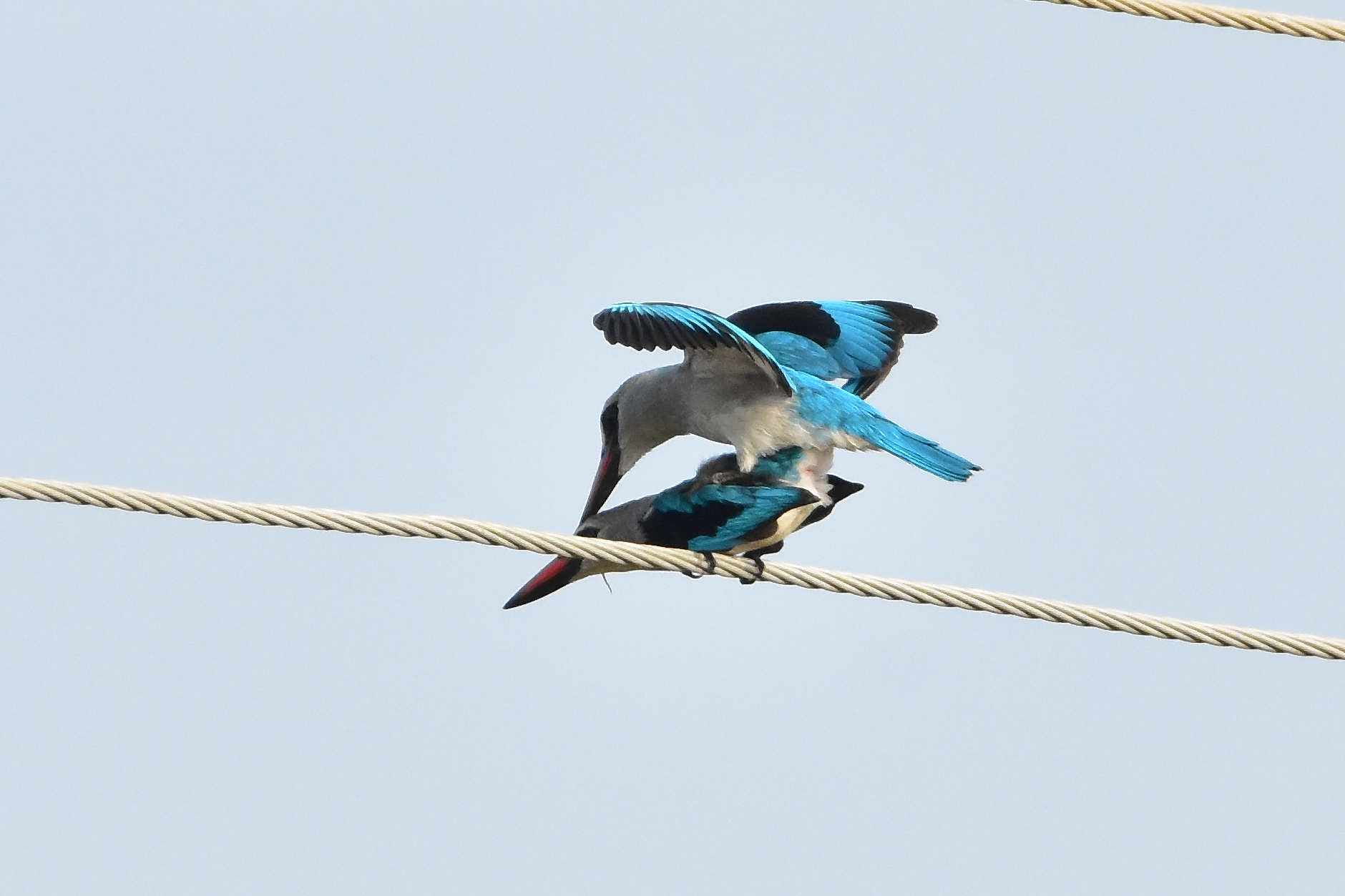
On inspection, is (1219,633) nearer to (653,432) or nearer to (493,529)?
(493,529)

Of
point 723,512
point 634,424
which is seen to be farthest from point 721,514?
point 634,424

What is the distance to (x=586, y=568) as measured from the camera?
927 cm

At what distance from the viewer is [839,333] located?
9.50m

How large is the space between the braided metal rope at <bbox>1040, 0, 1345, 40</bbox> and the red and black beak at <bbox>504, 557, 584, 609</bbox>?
318 cm

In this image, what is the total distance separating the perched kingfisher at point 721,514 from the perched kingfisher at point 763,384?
0.09m

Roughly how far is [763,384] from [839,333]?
0.62m

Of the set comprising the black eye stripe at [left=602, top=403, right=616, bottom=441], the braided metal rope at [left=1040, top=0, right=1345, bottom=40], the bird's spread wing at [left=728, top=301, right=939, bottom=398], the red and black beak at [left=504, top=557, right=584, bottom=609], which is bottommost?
the red and black beak at [left=504, top=557, right=584, bottom=609]

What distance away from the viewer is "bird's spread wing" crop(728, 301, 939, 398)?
9.39 meters

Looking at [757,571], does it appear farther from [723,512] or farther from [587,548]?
[587,548]

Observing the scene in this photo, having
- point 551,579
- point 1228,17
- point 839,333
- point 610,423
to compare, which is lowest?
point 551,579

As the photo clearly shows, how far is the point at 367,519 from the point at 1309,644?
278 cm

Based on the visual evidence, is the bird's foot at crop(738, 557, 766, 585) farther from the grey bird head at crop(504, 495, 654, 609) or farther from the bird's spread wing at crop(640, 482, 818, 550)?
the grey bird head at crop(504, 495, 654, 609)

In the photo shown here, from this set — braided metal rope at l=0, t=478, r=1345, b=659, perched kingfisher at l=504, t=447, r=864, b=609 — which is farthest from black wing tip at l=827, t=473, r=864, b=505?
braided metal rope at l=0, t=478, r=1345, b=659

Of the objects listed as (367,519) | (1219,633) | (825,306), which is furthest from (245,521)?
(825,306)
